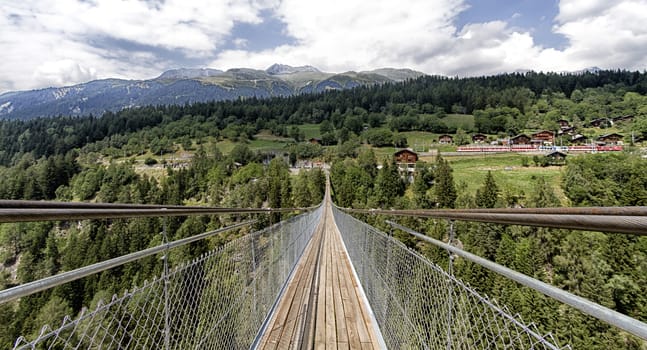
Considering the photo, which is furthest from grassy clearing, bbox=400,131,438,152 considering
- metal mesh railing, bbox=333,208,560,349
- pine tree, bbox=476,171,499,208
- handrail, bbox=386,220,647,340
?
handrail, bbox=386,220,647,340

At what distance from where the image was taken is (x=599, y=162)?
137 feet

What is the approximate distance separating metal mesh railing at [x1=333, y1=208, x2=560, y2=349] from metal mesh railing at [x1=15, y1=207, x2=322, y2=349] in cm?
114

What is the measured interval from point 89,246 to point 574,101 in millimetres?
109651

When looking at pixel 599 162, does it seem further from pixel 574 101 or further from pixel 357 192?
pixel 574 101

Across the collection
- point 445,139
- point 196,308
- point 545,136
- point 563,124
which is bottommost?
point 196,308

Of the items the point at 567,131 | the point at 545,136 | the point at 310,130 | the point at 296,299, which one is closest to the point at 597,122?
the point at 567,131

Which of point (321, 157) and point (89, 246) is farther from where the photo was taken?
point (321, 157)

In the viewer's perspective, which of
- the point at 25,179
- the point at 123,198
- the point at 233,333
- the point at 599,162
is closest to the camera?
the point at 233,333

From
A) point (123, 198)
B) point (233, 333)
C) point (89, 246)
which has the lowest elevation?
point (89, 246)

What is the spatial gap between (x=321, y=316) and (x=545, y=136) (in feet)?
273

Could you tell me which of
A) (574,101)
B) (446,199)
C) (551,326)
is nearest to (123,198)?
(446,199)

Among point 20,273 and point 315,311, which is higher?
point 315,311

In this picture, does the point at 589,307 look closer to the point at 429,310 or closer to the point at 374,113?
the point at 429,310

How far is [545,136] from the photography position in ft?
229
